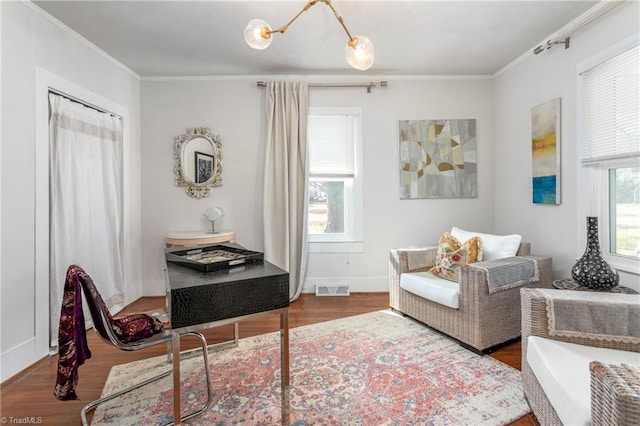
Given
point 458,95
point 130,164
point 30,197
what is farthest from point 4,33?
point 458,95

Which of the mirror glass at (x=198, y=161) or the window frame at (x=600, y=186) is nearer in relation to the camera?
the window frame at (x=600, y=186)

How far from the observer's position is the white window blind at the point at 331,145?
3.68 meters

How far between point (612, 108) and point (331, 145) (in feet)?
7.93

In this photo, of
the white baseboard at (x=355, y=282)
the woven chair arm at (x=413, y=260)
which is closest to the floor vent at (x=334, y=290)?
the white baseboard at (x=355, y=282)

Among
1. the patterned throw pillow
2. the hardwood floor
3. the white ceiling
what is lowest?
the hardwood floor

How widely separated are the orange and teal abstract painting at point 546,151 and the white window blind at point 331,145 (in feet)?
5.87

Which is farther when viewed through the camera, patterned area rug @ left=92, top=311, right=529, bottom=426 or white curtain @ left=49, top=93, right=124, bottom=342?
white curtain @ left=49, top=93, right=124, bottom=342

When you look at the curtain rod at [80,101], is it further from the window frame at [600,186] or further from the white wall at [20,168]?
the window frame at [600,186]

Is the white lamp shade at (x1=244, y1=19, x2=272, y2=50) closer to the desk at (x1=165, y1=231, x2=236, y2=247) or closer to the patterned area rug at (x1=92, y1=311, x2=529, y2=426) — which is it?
the desk at (x1=165, y1=231, x2=236, y2=247)

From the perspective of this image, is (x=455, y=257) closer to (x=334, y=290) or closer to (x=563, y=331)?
(x=563, y=331)

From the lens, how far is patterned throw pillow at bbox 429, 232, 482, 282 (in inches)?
102

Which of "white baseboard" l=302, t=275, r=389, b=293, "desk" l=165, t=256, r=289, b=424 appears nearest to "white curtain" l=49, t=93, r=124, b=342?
"desk" l=165, t=256, r=289, b=424

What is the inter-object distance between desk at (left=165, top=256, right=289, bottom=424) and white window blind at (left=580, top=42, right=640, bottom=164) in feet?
8.08

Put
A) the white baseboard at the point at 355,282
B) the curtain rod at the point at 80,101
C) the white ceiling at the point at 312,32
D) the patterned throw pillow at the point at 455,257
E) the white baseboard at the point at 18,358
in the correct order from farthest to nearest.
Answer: the white baseboard at the point at 355,282 → the patterned throw pillow at the point at 455,257 → the curtain rod at the point at 80,101 → the white ceiling at the point at 312,32 → the white baseboard at the point at 18,358
